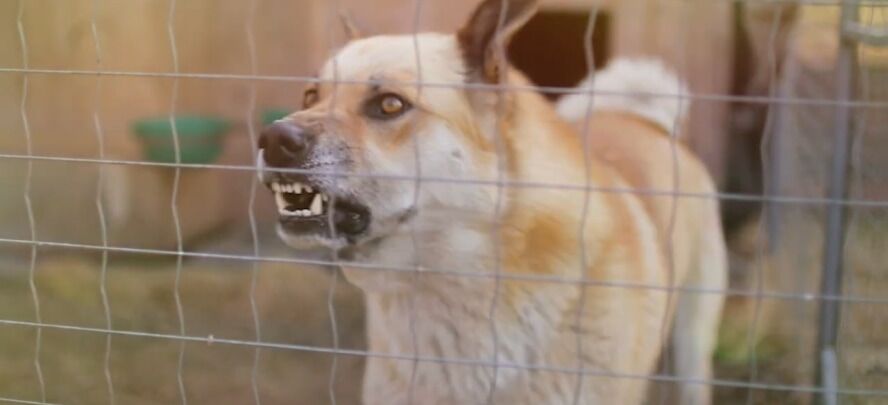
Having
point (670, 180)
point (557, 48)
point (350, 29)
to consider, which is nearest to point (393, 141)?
point (350, 29)

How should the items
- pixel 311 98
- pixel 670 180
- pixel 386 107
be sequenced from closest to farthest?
pixel 386 107
pixel 311 98
pixel 670 180

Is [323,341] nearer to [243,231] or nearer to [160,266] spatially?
[243,231]

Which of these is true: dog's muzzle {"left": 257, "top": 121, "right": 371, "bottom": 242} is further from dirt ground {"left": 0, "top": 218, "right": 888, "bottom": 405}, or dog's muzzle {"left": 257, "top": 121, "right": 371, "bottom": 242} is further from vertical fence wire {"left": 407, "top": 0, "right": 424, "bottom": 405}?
dirt ground {"left": 0, "top": 218, "right": 888, "bottom": 405}

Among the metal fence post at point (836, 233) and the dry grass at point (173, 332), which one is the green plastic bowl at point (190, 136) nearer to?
the dry grass at point (173, 332)

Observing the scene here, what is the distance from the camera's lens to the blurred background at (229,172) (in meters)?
1.92

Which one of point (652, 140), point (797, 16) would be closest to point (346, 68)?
point (652, 140)

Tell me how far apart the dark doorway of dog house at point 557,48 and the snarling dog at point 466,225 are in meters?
0.71

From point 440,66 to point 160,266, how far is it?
1.41 meters

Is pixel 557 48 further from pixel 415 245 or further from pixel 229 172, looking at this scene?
pixel 415 245

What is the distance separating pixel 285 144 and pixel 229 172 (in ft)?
3.60

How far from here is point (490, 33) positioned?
128 centimetres

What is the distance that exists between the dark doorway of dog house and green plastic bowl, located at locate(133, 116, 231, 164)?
769 millimetres

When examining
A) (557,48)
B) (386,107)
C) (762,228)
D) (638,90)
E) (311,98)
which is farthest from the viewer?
(557,48)

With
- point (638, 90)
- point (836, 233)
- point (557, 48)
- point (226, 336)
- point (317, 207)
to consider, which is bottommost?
point (226, 336)
